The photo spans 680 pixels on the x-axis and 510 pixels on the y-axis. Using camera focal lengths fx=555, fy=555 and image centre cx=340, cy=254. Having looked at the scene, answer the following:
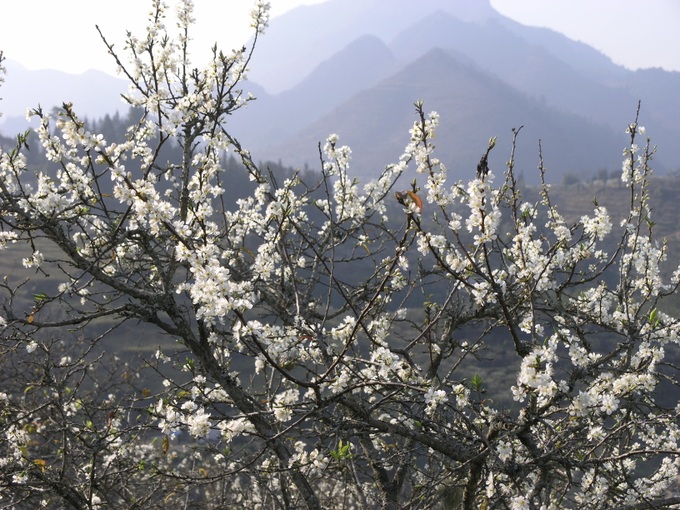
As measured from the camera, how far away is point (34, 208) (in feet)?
16.1

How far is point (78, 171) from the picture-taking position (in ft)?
20.1

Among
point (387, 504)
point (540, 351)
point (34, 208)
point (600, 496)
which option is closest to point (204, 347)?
point (34, 208)

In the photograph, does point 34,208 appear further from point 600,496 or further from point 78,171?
point 600,496

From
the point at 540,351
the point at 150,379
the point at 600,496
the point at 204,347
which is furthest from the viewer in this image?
the point at 150,379

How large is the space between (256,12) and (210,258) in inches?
205

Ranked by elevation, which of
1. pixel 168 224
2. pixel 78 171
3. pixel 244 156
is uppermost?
pixel 244 156

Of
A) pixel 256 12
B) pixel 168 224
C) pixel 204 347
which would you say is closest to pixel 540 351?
pixel 168 224

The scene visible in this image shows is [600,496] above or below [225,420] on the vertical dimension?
below

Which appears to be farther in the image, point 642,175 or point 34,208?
point 642,175

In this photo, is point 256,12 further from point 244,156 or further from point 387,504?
point 387,504

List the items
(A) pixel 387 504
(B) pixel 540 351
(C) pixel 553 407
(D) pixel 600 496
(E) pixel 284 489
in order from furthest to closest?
(E) pixel 284 489 → (A) pixel 387 504 → (D) pixel 600 496 → (C) pixel 553 407 → (B) pixel 540 351

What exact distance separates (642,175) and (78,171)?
258 inches

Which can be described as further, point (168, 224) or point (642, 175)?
point (642, 175)

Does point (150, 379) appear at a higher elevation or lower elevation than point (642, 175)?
higher
